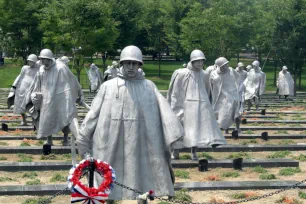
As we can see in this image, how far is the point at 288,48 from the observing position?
44562 mm

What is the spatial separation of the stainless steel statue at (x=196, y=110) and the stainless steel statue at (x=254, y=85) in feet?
48.2

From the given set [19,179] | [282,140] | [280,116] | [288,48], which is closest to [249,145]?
[282,140]

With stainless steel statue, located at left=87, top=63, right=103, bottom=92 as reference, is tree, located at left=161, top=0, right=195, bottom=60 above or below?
above

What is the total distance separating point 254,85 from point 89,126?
21.4m

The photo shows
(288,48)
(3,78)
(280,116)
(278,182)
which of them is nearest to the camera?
(278,182)

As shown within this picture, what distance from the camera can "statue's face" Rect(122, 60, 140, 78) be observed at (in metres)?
9.29

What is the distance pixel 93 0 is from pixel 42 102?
25.8 metres

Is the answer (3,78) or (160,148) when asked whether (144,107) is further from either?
(3,78)

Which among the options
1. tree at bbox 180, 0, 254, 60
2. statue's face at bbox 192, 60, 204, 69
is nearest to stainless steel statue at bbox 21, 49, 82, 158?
statue's face at bbox 192, 60, 204, 69

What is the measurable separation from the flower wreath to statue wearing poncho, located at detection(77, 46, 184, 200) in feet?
2.16

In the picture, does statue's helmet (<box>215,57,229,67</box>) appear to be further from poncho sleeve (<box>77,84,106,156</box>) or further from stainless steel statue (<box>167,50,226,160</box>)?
poncho sleeve (<box>77,84,106,156</box>)

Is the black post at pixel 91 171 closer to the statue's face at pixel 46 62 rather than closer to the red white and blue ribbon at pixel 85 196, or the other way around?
the red white and blue ribbon at pixel 85 196

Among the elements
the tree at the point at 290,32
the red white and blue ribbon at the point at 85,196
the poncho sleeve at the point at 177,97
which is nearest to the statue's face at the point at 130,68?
the red white and blue ribbon at the point at 85,196

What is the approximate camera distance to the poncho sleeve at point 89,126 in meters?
9.39
